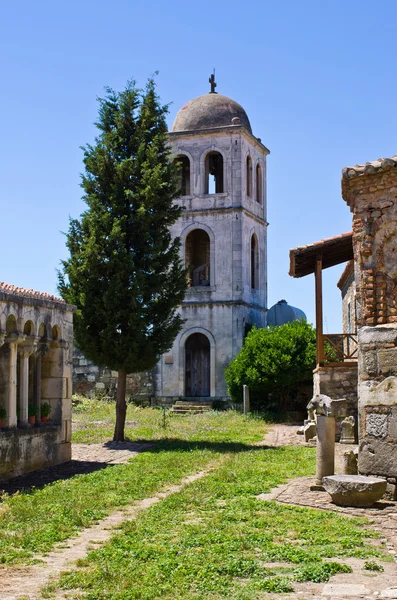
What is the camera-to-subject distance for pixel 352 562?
6523mm

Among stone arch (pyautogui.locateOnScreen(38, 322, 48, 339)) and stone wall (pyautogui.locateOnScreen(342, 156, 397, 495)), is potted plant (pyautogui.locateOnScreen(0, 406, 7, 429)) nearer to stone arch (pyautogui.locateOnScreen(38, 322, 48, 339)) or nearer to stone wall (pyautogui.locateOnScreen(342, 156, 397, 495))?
stone arch (pyautogui.locateOnScreen(38, 322, 48, 339))

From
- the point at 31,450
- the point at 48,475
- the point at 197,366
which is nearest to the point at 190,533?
the point at 48,475

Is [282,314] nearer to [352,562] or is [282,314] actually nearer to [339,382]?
[339,382]

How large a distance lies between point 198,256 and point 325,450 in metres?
22.6

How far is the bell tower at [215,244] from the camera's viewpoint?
29859mm

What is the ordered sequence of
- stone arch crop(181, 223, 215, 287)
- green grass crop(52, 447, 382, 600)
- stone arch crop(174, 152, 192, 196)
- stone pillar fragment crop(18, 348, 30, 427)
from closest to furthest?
1. green grass crop(52, 447, 382, 600)
2. stone pillar fragment crop(18, 348, 30, 427)
3. stone arch crop(181, 223, 215, 287)
4. stone arch crop(174, 152, 192, 196)

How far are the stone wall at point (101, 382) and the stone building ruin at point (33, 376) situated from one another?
14.9m

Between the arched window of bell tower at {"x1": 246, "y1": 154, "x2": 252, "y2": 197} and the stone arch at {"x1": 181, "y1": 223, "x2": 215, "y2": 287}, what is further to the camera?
the arched window of bell tower at {"x1": 246, "y1": 154, "x2": 252, "y2": 197}

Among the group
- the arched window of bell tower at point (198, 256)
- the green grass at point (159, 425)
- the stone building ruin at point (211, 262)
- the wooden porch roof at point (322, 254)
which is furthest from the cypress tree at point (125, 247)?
the arched window of bell tower at point (198, 256)

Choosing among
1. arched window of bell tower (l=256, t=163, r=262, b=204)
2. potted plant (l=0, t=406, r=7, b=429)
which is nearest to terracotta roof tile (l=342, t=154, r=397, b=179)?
potted plant (l=0, t=406, r=7, b=429)

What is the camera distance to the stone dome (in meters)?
31.2

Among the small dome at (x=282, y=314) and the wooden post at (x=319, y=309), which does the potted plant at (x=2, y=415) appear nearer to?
the wooden post at (x=319, y=309)

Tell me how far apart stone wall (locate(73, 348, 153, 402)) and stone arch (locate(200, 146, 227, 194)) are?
814 centimetres

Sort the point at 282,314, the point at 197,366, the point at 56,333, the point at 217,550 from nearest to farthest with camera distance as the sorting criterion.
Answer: the point at 217,550 → the point at 56,333 → the point at 197,366 → the point at 282,314
